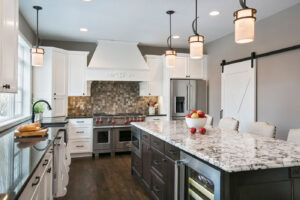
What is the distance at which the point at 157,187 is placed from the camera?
8.72ft

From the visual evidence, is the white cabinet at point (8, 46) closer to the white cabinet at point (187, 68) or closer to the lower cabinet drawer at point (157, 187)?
the lower cabinet drawer at point (157, 187)

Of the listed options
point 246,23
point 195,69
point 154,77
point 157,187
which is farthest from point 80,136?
point 246,23

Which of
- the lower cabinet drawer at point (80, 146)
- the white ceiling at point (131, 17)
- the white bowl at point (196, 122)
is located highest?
the white ceiling at point (131, 17)

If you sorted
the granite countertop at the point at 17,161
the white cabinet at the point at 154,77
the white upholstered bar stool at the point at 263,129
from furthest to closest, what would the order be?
the white cabinet at the point at 154,77, the white upholstered bar stool at the point at 263,129, the granite countertop at the point at 17,161

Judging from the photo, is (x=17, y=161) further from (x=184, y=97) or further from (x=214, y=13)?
(x=184, y=97)

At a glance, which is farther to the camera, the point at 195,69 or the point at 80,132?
the point at 195,69

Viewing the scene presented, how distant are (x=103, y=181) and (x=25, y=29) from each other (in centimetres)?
300

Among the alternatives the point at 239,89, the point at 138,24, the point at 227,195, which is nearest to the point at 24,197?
the point at 227,195

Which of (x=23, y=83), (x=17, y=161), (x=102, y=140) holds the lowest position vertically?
(x=102, y=140)

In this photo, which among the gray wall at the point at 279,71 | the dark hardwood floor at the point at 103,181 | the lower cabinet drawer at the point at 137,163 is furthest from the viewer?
the gray wall at the point at 279,71

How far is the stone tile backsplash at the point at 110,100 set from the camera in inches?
221

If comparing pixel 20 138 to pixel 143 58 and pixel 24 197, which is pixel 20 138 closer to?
pixel 24 197

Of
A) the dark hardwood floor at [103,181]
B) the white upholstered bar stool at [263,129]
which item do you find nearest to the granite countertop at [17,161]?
the dark hardwood floor at [103,181]

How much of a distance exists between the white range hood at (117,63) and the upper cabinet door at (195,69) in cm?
107
